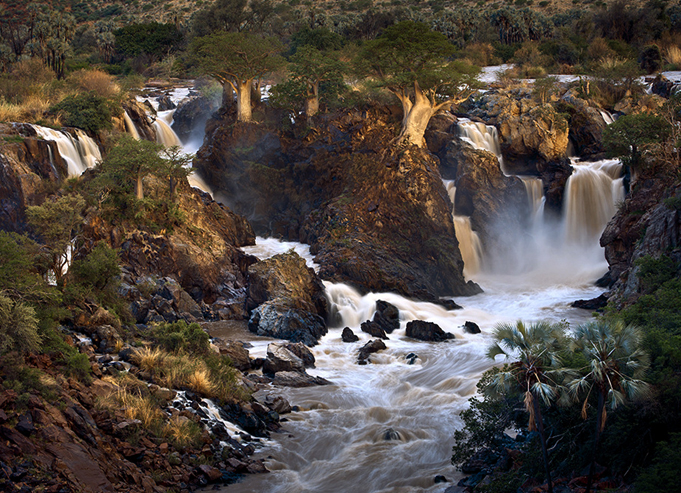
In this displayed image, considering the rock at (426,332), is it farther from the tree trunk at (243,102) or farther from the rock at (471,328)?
the tree trunk at (243,102)

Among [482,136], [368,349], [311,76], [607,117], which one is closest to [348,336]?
[368,349]

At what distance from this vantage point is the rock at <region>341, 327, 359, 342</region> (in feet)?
79.6

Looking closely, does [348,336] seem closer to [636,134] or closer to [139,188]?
[139,188]

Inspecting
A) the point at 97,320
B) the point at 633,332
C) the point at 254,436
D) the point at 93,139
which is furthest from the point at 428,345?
the point at 93,139

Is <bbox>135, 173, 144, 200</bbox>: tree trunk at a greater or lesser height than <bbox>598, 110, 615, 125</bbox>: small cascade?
lesser

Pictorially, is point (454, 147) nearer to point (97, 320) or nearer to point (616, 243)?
point (616, 243)

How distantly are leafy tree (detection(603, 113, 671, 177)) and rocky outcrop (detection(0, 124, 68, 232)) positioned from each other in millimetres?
29444

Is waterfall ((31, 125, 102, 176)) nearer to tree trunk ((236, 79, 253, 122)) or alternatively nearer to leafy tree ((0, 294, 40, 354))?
tree trunk ((236, 79, 253, 122))

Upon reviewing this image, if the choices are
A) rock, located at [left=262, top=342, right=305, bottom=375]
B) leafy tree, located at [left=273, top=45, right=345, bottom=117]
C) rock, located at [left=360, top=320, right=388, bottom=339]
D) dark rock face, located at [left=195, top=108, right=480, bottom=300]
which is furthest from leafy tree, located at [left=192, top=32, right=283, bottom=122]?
rock, located at [left=262, top=342, right=305, bottom=375]

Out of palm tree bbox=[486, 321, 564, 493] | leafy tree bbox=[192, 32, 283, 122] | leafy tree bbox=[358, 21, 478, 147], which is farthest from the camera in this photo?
leafy tree bbox=[192, 32, 283, 122]

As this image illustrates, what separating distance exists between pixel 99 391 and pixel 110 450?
2081mm

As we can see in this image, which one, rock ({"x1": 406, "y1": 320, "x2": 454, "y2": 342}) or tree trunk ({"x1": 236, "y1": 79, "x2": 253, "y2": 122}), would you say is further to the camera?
tree trunk ({"x1": 236, "y1": 79, "x2": 253, "y2": 122})

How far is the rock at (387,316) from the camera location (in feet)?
85.1

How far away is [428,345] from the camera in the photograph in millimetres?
23875
